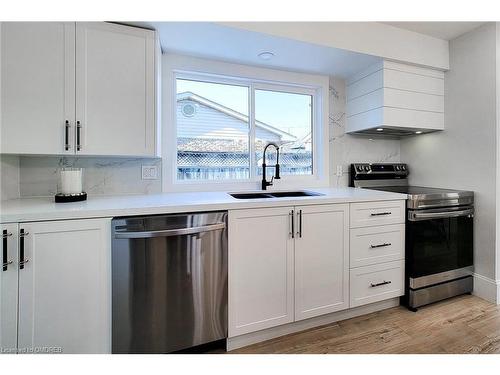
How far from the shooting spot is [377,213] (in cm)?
194

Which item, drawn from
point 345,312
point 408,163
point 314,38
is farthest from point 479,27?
point 345,312

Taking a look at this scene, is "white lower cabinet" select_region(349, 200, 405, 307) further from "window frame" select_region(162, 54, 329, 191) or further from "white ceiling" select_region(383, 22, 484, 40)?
"white ceiling" select_region(383, 22, 484, 40)

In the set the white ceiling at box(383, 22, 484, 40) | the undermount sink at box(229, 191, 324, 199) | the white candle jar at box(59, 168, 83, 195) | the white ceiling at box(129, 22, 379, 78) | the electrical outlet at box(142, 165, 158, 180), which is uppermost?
the white ceiling at box(383, 22, 484, 40)

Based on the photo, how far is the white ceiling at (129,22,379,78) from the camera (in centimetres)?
170

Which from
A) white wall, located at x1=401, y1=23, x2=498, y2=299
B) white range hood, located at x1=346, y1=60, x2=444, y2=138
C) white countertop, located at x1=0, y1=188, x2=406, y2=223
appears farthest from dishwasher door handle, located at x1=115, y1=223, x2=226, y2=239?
white wall, located at x1=401, y1=23, x2=498, y2=299

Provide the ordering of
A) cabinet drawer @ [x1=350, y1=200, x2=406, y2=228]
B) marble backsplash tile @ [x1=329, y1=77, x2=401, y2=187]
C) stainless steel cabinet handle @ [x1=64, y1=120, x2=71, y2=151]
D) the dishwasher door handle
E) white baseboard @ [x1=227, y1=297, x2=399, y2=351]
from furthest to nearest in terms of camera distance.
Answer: marble backsplash tile @ [x1=329, y1=77, x2=401, y2=187]
cabinet drawer @ [x1=350, y1=200, x2=406, y2=228]
white baseboard @ [x1=227, y1=297, x2=399, y2=351]
stainless steel cabinet handle @ [x1=64, y1=120, x2=71, y2=151]
the dishwasher door handle

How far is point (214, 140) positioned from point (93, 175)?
103cm

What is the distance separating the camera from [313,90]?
8.67ft

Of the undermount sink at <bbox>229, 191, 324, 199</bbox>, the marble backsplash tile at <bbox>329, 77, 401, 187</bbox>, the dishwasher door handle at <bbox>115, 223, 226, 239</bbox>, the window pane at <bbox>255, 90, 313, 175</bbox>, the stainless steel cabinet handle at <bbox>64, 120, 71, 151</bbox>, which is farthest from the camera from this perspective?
the marble backsplash tile at <bbox>329, 77, 401, 187</bbox>

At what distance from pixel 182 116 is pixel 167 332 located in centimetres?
169

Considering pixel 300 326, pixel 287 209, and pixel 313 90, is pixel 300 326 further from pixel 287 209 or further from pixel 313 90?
pixel 313 90

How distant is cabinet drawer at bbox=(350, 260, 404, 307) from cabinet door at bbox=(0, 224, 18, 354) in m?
2.06

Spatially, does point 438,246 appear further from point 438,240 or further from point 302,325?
point 302,325

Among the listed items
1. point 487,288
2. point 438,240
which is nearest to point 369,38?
point 438,240
